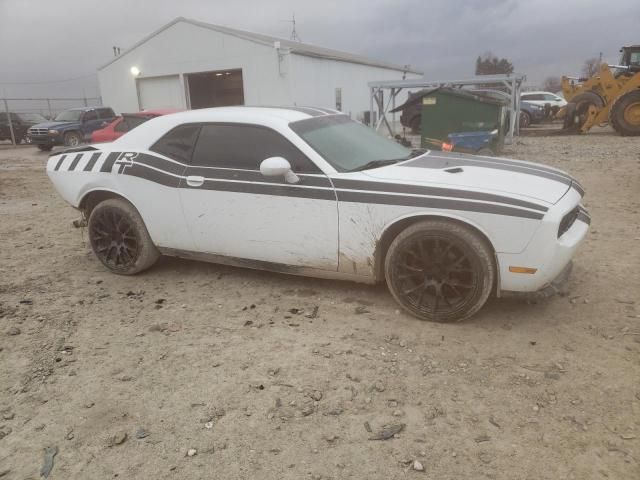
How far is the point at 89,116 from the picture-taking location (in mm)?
18594

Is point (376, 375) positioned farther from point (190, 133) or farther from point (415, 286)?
point (190, 133)

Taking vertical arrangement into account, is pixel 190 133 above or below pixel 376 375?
above

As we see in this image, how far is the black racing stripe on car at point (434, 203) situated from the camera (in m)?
3.09

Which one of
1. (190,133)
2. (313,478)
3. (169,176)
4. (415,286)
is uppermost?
(190,133)

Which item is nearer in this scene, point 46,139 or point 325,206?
point 325,206

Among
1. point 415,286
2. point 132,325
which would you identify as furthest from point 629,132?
point 132,325

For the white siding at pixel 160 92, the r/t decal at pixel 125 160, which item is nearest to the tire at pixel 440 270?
the r/t decal at pixel 125 160

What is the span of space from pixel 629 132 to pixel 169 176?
1618 centimetres

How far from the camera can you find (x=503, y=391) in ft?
8.86

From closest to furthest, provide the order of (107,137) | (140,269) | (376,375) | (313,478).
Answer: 1. (313,478)
2. (376,375)
3. (140,269)
4. (107,137)

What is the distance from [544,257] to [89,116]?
19.1m

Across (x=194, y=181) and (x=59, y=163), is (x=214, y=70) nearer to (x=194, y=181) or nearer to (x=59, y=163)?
(x=59, y=163)

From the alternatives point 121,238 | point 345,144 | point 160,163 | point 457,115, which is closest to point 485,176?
point 345,144

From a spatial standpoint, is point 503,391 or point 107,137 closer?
point 503,391
